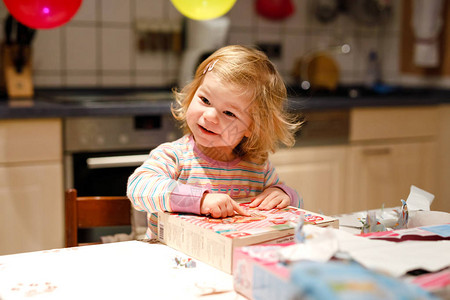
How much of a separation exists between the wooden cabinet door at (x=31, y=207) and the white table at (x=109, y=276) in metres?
1.04

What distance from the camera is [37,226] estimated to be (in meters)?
1.92

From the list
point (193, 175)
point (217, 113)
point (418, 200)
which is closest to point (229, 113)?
point (217, 113)

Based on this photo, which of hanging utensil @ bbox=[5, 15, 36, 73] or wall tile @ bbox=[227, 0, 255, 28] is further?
wall tile @ bbox=[227, 0, 255, 28]

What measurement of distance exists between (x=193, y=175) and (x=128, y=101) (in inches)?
41.1

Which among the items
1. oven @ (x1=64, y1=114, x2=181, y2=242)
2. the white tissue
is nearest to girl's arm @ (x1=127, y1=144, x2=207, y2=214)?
the white tissue

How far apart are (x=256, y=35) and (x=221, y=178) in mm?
1883

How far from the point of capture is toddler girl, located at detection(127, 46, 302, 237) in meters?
0.97

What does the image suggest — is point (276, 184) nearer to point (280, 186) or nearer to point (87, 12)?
point (280, 186)

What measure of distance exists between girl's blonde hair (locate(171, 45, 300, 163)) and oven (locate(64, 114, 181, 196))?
2.88 ft

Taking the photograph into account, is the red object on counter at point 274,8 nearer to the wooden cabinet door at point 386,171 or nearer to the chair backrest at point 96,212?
the wooden cabinet door at point 386,171

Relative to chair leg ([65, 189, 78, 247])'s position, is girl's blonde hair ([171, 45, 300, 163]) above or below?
above

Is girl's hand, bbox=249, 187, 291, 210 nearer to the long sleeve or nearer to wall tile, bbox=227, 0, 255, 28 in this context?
the long sleeve

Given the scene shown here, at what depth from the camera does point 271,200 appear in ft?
Result: 3.37

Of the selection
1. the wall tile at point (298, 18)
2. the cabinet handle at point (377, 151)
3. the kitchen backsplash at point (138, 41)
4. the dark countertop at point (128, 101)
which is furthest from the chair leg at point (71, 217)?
the wall tile at point (298, 18)
